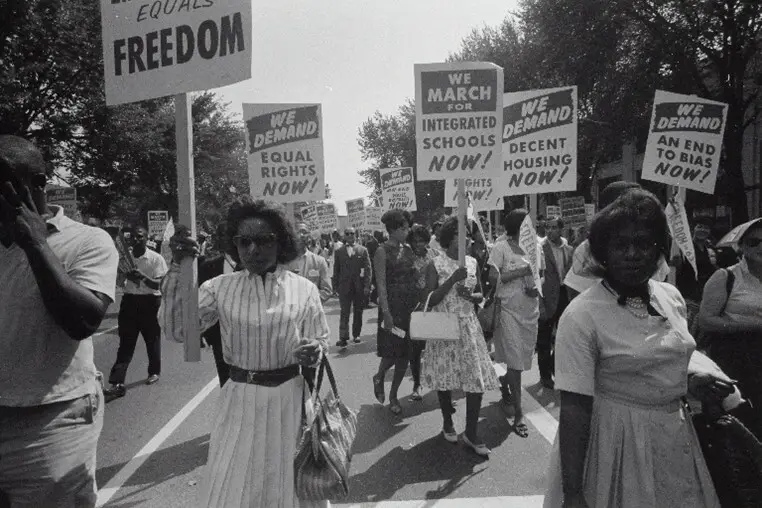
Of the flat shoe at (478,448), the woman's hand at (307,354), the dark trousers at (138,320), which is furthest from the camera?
the dark trousers at (138,320)

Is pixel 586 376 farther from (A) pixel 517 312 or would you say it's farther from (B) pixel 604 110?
(B) pixel 604 110

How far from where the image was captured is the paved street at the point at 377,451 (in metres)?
4.70

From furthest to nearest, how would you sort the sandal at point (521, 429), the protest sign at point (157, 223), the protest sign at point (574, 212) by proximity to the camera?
the protest sign at point (157, 223) < the protest sign at point (574, 212) < the sandal at point (521, 429)

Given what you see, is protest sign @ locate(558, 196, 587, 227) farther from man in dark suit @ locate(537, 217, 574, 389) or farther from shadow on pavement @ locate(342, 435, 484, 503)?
shadow on pavement @ locate(342, 435, 484, 503)

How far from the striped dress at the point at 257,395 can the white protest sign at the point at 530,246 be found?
11.6 feet

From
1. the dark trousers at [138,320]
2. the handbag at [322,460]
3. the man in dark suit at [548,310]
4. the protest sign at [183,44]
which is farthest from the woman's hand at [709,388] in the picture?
the dark trousers at [138,320]

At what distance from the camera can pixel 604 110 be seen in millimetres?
21141

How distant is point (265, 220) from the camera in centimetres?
350

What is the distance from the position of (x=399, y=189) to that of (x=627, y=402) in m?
15.4

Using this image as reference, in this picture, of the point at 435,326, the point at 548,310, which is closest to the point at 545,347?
the point at 548,310

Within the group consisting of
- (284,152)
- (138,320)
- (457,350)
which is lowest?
(138,320)

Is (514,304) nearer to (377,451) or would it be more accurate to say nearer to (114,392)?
(377,451)

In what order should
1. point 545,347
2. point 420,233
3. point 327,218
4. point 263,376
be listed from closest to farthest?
1. point 263,376
2. point 420,233
3. point 545,347
4. point 327,218

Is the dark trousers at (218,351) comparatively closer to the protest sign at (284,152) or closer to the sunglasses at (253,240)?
the protest sign at (284,152)
